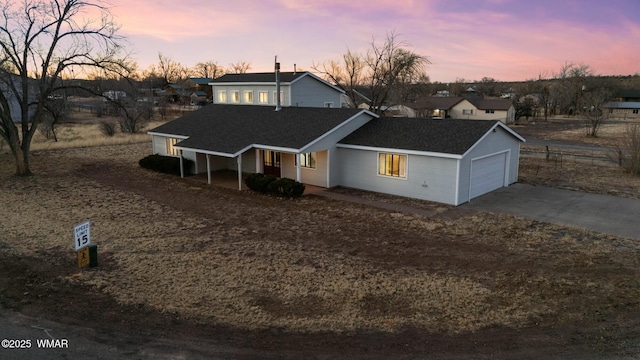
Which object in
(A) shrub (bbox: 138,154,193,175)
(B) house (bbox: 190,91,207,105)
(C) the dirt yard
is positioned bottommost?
(C) the dirt yard

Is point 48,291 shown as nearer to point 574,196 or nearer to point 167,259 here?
point 167,259

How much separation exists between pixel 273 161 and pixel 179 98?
83315 millimetres

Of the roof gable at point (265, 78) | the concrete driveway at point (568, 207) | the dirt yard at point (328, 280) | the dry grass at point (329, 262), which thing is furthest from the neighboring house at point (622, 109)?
the dry grass at point (329, 262)

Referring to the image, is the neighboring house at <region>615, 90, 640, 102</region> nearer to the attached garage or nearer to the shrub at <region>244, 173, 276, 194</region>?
the attached garage

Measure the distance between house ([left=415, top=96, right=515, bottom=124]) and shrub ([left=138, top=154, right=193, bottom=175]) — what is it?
154ft

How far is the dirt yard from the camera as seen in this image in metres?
8.38

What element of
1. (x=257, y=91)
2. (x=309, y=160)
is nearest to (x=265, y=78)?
(x=257, y=91)

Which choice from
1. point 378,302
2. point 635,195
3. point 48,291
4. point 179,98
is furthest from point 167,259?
point 179,98

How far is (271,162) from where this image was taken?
78.7 ft

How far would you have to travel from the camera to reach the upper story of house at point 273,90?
28.8 m

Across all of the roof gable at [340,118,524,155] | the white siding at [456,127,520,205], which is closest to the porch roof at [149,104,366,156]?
the roof gable at [340,118,524,155]

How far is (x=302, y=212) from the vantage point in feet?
57.2

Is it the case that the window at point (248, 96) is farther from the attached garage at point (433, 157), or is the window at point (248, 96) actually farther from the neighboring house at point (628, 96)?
the neighboring house at point (628, 96)

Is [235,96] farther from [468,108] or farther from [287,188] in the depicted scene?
[468,108]
